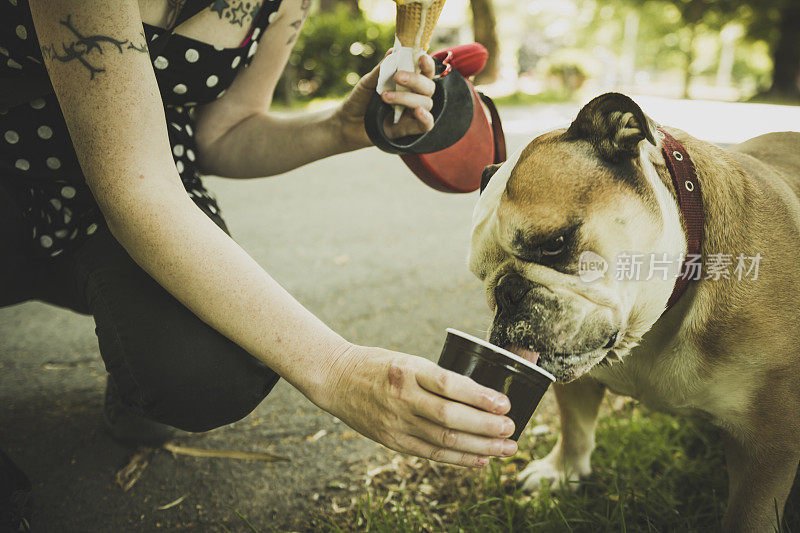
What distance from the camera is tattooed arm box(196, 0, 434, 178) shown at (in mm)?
2002

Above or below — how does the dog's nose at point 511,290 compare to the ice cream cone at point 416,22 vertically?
below

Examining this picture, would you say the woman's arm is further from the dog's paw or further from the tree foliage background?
the tree foliage background

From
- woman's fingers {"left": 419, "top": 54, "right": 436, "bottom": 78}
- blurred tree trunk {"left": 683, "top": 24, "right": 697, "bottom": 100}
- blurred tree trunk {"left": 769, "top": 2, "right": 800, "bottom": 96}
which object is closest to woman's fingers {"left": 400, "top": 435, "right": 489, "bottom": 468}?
woman's fingers {"left": 419, "top": 54, "right": 436, "bottom": 78}

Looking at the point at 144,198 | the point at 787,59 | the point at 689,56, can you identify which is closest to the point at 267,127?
the point at 144,198

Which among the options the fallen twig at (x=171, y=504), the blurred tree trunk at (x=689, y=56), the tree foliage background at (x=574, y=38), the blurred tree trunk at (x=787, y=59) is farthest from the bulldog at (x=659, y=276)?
the blurred tree trunk at (x=689, y=56)

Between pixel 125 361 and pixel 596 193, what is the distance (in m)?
1.19

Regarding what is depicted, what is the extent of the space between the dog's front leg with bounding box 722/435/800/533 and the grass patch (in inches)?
7.9

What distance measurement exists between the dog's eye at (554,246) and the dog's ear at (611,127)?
239mm

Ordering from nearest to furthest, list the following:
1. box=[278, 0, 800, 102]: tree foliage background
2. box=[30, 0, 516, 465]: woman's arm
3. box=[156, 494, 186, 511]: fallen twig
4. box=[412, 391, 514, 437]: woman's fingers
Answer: box=[412, 391, 514, 437]: woman's fingers < box=[30, 0, 516, 465]: woman's arm < box=[156, 494, 186, 511]: fallen twig < box=[278, 0, 800, 102]: tree foliage background

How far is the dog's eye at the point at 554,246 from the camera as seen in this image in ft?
4.41

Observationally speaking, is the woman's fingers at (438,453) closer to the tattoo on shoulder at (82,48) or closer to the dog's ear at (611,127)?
the dog's ear at (611,127)

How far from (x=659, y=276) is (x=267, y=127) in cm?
141

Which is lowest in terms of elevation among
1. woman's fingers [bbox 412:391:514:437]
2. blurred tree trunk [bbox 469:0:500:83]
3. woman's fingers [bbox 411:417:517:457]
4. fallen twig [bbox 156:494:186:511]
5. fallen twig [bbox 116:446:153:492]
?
fallen twig [bbox 156:494:186:511]

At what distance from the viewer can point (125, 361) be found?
144cm
